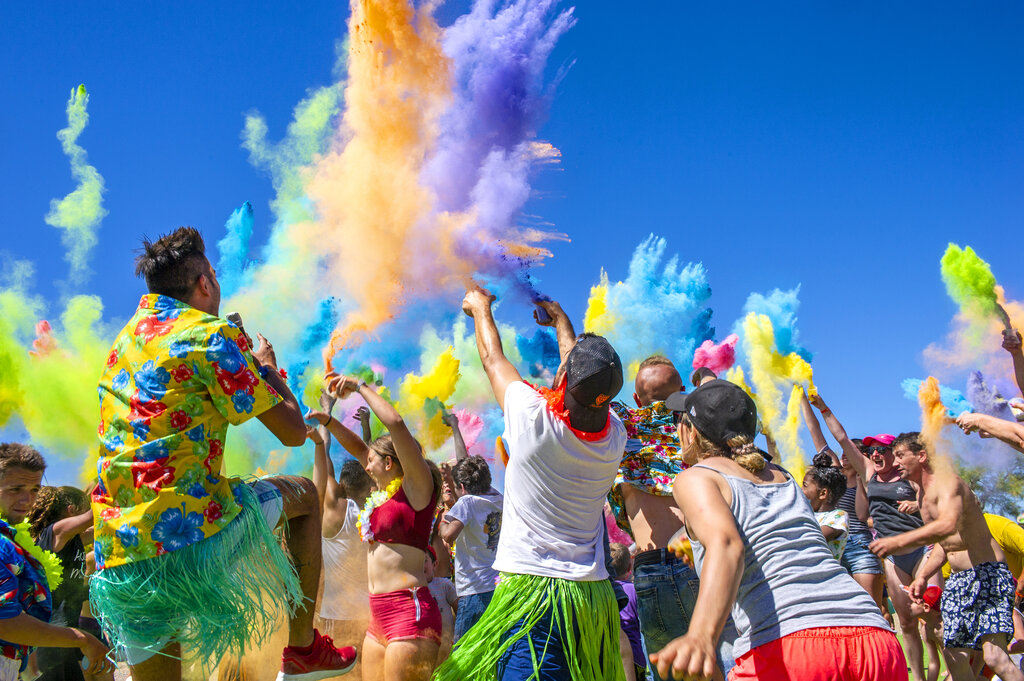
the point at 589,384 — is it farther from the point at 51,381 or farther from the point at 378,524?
the point at 51,381

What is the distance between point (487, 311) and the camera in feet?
12.6

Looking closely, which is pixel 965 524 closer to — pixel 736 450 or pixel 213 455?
pixel 736 450

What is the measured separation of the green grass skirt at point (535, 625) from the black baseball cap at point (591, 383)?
2.19 ft

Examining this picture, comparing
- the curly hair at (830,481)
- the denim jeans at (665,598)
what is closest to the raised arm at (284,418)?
the denim jeans at (665,598)

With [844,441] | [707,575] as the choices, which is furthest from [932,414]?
[707,575]

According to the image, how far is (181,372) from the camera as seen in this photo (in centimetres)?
279

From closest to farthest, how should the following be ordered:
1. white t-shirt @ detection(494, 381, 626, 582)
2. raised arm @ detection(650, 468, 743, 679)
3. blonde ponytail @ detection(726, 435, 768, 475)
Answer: raised arm @ detection(650, 468, 743, 679) → blonde ponytail @ detection(726, 435, 768, 475) → white t-shirt @ detection(494, 381, 626, 582)

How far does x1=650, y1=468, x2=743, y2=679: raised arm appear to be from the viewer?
6.69 ft

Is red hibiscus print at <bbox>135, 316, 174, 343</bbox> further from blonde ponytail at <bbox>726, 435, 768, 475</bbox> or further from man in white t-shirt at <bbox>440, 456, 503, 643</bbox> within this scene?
man in white t-shirt at <bbox>440, 456, 503, 643</bbox>

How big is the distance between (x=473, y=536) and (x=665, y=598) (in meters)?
2.48

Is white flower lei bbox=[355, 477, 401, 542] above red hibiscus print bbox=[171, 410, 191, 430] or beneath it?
above

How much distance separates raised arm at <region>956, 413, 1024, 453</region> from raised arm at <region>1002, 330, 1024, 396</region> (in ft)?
5.38

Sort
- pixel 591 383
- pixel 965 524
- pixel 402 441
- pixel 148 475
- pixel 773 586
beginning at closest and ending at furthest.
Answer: pixel 773 586, pixel 148 475, pixel 591 383, pixel 402 441, pixel 965 524

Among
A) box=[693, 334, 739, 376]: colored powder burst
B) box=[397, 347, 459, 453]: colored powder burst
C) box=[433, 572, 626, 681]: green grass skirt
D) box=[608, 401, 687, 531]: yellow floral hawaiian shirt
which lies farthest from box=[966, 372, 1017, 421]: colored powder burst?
box=[397, 347, 459, 453]: colored powder burst
